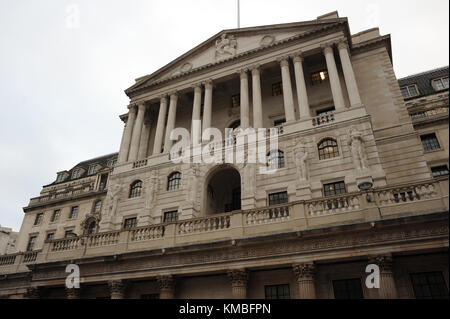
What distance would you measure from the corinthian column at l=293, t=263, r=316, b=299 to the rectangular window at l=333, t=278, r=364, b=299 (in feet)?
7.05

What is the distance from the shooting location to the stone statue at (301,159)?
69.9ft

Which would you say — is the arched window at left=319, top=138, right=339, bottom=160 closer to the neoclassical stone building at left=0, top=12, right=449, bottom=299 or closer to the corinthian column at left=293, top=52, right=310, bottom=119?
the neoclassical stone building at left=0, top=12, right=449, bottom=299

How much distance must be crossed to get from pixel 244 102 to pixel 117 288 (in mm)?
17794

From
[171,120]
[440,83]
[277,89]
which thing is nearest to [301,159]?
[277,89]

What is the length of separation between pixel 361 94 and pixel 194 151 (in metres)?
15.0

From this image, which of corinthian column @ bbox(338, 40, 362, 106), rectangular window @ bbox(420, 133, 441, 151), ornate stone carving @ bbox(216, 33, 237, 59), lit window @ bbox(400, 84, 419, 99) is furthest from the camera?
lit window @ bbox(400, 84, 419, 99)

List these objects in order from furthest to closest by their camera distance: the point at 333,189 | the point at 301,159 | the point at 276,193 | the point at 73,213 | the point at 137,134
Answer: the point at 73,213
the point at 137,134
the point at 276,193
the point at 301,159
the point at 333,189

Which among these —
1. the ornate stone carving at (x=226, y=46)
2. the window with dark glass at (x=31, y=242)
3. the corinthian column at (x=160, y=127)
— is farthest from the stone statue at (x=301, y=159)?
the window with dark glass at (x=31, y=242)

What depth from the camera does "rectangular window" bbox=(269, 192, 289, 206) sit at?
21.9 m

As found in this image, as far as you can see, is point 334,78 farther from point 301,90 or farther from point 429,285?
point 429,285

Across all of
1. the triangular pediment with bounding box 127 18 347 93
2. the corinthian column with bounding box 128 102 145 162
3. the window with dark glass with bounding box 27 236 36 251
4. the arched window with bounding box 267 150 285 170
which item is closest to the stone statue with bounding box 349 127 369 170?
the arched window with bounding box 267 150 285 170

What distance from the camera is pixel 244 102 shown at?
28.0 m

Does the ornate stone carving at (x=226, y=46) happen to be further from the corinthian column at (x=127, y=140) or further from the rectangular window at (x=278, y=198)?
the rectangular window at (x=278, y=198)
